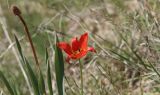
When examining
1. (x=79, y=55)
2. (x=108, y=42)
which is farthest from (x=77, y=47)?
(x=108, y=42)

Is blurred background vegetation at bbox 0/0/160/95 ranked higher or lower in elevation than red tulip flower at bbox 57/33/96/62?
Answer: lower

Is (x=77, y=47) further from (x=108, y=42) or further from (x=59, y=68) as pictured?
(x=108, y=42)

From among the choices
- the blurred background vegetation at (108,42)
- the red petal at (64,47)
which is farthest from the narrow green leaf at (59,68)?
the blurred background vegetation at (108,42)

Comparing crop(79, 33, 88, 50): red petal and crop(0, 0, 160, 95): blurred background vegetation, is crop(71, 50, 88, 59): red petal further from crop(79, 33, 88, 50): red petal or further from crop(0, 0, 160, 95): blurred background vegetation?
crop(0, 0, 160, 95): blurred background vegetation

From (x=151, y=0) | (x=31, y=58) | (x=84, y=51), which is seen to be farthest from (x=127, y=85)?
(x=31, y=58)

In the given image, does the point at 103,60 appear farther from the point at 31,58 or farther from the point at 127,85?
the point at 31,58

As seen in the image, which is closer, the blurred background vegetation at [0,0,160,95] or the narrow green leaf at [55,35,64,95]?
the narrow green leaf at [55,35,64,95]

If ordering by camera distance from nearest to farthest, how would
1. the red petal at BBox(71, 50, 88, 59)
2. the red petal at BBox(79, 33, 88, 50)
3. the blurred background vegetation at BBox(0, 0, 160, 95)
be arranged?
the red petal at BBox(71, 50, 88, 59) < the red petal at BBox(79, 33, 88, 50) < the blurred background vegetation at BBox(0, 0, 160, 95)

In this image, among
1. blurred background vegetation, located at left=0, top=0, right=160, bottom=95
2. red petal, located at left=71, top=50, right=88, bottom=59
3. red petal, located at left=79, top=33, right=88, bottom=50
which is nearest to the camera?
red petal, located at left=71, top=50, right=88, bottom=59

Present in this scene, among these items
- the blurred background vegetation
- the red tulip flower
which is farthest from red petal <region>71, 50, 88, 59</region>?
the blurred background vegetation
